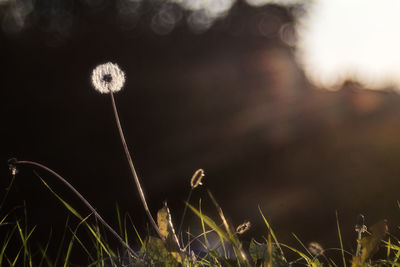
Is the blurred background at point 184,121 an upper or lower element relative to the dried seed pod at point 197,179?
lower

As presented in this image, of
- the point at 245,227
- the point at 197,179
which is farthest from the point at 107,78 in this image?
the point at 245,227

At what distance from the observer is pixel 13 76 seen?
7.23 meters

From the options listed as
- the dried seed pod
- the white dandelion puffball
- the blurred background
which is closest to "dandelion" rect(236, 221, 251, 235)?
the dried seed pod

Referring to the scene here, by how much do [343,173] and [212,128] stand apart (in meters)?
2.17

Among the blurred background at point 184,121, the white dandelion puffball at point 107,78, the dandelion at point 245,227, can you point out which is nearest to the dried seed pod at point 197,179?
the dandelion at point 245,227

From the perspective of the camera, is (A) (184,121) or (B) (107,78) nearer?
(B) (107,78)

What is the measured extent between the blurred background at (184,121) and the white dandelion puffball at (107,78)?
474cm

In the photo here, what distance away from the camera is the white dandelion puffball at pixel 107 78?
143 cm

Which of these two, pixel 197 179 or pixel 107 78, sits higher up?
pixel 107 78

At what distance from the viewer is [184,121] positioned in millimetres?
7711

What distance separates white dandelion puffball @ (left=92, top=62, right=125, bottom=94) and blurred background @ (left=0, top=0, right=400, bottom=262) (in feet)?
15.6

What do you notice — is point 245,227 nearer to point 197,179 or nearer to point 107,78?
point 197,179

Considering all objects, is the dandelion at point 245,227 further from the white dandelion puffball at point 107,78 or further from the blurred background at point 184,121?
the blurred background at point 184,121

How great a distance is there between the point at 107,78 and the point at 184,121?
624cm
